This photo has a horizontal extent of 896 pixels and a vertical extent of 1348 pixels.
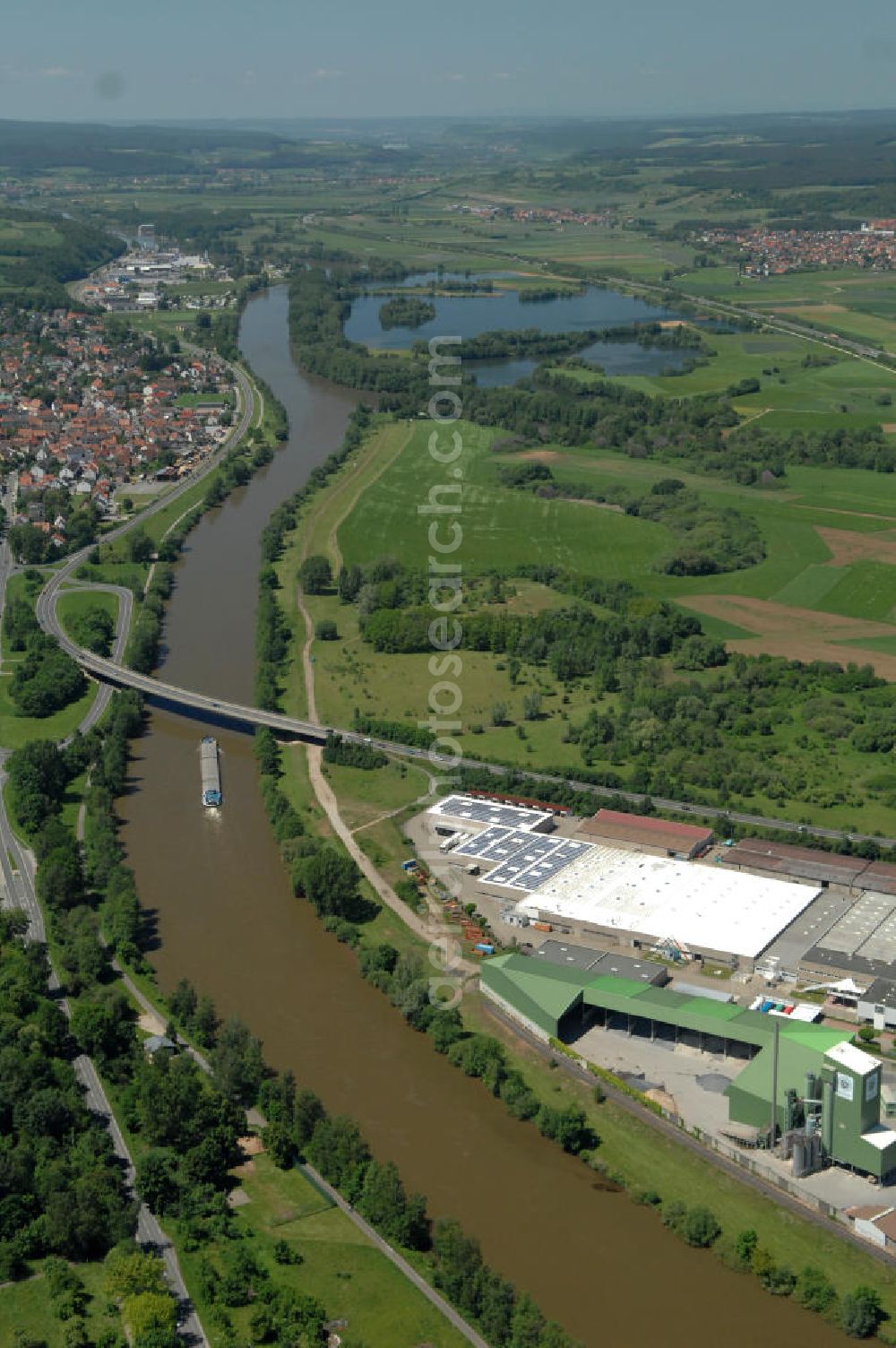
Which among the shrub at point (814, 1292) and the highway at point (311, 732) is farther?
the highway at point (311, 732)

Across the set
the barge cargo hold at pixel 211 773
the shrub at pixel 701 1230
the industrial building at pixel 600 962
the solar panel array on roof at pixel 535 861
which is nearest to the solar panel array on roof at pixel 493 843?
the solar panel array on roof at pixel 535 861

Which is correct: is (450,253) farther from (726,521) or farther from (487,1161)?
(487,1161)

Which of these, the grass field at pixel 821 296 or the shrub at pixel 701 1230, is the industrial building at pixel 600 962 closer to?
the shrub at pixel 701 1230

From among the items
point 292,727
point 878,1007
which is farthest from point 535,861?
point 292,727

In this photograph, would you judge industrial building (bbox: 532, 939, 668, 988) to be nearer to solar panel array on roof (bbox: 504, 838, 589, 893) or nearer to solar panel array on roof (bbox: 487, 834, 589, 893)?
solar panel array on roof (bbox: 504, 838, 589, 893)

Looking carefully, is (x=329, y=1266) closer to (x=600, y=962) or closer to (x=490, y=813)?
(x=600, y=962)

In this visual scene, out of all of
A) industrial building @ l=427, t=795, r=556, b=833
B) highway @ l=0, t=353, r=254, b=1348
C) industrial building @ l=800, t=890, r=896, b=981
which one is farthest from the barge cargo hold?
industrial building @ l=800, t=890, r=896, b=981
